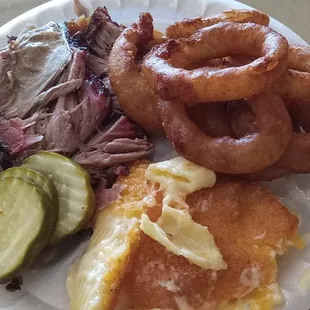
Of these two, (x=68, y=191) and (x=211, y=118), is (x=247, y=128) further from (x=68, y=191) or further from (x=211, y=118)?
(x=68, y=191)

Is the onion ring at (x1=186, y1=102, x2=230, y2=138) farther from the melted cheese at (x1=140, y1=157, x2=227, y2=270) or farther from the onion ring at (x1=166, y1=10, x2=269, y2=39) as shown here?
the onion ring at (x1=166, y1=10, x2=269, y2=39)

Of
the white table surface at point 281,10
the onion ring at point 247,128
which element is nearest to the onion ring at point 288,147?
the onion ring at point 247,128

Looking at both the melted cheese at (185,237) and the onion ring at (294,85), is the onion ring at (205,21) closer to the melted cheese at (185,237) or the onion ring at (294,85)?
the onion ring at (294,85)

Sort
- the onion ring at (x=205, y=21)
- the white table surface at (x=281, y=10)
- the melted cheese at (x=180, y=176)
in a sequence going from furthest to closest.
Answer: the white table surface at (x=281, y=10) → the onion ring at (x=205, y=21) → the melted cheese at (x=180, y=176)

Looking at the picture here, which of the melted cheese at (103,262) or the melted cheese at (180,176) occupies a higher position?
the melted cheese at (180,176)

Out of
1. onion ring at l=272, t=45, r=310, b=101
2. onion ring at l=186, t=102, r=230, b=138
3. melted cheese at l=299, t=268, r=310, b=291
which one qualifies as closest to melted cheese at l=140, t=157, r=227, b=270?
onion ring at l=186, t=102, r=230, b=138

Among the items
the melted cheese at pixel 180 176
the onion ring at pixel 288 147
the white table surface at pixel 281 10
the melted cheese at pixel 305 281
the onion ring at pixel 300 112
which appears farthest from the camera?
the white table surface at pixel 281 10

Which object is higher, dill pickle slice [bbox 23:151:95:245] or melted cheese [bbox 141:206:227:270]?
dill pickle slice [bbox 23:151:95:245]

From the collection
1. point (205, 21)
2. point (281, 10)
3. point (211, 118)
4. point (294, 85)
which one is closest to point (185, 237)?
point (211, 118)
